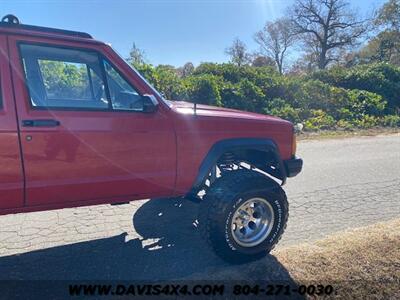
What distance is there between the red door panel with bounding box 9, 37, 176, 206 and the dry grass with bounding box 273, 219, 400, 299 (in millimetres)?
1447

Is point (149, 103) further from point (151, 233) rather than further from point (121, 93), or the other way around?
point (151, 233)

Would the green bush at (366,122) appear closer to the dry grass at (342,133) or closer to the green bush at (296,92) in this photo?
the green bush at (296,92)

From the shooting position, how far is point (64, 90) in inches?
119

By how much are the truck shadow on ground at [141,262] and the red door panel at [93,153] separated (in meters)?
0.75

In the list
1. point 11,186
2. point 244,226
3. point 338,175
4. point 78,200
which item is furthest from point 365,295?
point 338,175

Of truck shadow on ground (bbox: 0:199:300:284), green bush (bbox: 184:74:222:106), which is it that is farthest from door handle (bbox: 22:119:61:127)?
green bush (bbox: 184:74:222:106)

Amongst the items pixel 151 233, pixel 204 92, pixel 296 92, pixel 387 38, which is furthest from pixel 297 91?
pixel 387 38

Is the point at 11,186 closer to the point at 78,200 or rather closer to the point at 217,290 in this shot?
the point at 78,200

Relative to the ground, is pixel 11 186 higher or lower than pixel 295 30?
lower

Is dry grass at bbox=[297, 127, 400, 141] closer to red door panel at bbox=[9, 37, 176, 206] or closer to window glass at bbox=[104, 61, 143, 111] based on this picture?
red door panel at bbox=[9, 37, 176, 206]

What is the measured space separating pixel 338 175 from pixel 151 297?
489 cm

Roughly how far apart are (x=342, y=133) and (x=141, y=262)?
1070cm

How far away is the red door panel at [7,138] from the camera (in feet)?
8.28

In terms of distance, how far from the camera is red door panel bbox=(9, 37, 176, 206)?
2625 mm
